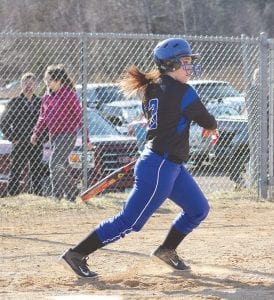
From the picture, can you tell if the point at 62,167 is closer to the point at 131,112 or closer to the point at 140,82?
the point at 131,112

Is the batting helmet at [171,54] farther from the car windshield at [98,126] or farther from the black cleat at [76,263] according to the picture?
the car windshield at [98,126]

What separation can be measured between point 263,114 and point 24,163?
134 inches

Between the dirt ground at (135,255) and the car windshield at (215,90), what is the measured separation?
2.42 m

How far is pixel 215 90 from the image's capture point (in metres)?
14.6

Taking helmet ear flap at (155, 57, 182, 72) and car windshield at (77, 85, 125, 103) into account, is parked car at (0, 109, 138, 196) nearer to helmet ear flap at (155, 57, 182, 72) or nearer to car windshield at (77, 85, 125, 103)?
car windshield at (77, 85, 125, 103)

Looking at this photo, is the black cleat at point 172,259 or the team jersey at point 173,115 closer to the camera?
the team jersey at point 173,115

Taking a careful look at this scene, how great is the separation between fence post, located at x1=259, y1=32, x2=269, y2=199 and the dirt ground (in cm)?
34

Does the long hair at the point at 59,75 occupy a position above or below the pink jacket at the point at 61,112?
above

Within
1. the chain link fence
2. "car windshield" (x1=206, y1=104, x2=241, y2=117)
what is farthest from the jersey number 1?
"car windshield" (x1=206, y1=104, x2=241, y2=117)

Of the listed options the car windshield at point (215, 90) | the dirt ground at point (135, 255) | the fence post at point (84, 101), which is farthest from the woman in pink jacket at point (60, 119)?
the car windshield at point (215, 90)

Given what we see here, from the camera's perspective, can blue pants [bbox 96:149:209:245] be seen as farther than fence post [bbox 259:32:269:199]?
No

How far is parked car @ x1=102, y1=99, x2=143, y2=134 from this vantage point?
47.7 feet

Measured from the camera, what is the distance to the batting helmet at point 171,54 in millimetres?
7094

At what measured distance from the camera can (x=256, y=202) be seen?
40.3ft
